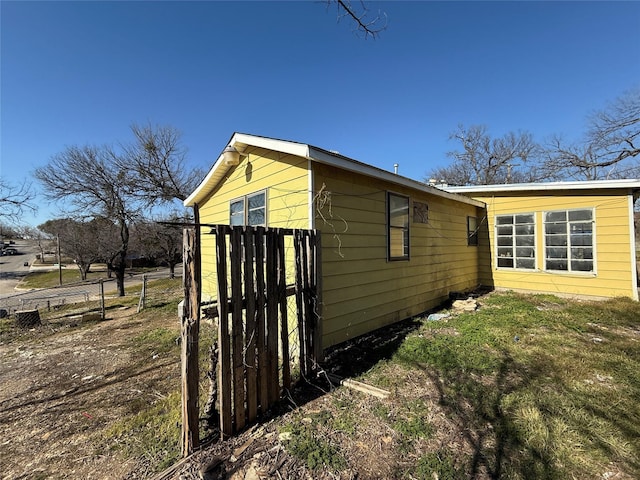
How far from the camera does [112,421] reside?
279cm

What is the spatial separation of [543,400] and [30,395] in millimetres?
5970

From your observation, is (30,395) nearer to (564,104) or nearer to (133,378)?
(133,378)

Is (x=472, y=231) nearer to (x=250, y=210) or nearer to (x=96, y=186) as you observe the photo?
(x=250, y=210)

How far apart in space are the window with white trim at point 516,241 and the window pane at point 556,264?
336 mm

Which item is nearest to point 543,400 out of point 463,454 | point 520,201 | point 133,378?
point 463,454

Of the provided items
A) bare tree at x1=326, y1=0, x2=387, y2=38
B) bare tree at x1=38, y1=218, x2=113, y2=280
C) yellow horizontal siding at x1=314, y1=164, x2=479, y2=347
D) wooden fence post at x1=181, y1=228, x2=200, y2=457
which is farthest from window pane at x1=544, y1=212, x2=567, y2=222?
bare tree at x1=38, y1=218, x2=113, y2=280

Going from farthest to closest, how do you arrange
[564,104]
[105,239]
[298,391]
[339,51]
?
[105,239]
[564,104]
[339,51]
[298,391]

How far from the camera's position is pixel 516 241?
27.2 feet

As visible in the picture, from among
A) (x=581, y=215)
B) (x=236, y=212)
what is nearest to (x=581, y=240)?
(x=581, y=215)

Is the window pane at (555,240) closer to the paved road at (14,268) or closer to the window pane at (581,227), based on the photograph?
the window pane at (581,227)

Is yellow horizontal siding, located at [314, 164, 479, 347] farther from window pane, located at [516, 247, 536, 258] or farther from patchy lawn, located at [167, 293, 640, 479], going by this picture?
window pane, located at [516, 247, 536, 258]

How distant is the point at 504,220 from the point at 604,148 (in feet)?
39.8

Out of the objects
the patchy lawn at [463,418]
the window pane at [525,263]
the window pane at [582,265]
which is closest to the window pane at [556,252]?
the window pane at [582,265]

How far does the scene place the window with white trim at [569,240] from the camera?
7223 millimetres
